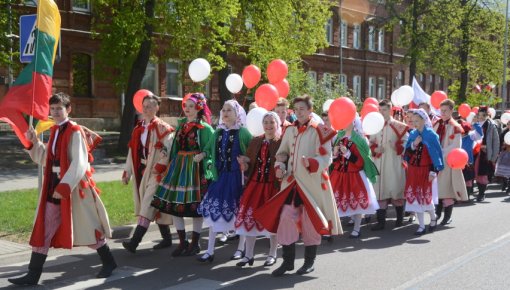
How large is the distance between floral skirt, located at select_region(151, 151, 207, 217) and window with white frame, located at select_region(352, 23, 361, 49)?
37.6 metres

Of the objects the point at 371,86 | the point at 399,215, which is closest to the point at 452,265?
the point at 399,215

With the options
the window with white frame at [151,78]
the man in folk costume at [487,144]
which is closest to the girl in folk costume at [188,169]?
the man in folk costume at [487,144]

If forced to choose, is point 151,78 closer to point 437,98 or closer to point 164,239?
point 437,98

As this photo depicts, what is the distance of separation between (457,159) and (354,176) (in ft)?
5.84

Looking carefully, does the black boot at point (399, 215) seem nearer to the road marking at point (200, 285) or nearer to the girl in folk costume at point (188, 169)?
the girl in folk costume at point (188, 169)

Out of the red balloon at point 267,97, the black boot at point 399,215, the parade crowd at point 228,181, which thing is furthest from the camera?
the black boot at point 399,215

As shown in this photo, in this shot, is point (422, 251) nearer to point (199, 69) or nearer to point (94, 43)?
point (199, 69)

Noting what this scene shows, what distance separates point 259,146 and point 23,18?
369 cm

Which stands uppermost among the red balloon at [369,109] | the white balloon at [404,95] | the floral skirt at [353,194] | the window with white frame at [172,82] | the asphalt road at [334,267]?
the window with white frame at [172,82]

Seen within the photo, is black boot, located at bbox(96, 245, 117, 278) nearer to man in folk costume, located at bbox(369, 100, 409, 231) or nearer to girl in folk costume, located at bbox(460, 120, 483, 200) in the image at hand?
man in folk costume, located at bbox(369, 100, 409, 231)

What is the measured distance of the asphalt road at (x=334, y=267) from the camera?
6188 mm

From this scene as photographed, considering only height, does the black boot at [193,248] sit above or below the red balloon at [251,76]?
below

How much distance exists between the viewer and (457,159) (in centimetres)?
948

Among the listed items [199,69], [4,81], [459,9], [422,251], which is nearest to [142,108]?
[199,69]
